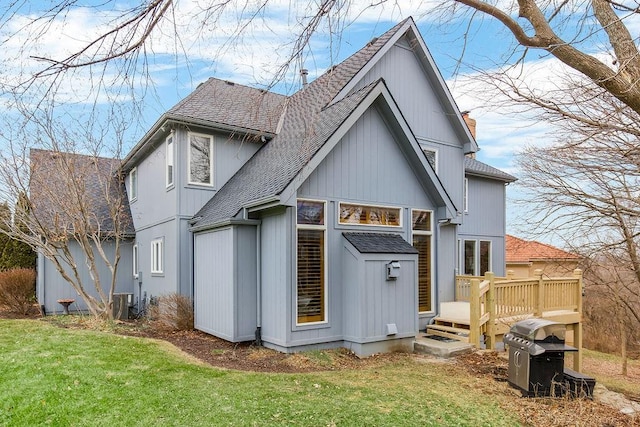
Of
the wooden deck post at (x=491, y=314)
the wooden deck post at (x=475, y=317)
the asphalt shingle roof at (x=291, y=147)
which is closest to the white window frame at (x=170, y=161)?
the asphalt shingle roof at (x=291, y=147)

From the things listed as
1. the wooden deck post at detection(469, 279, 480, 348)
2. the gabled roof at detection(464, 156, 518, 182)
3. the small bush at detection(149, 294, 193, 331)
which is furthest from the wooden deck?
the small bush at detection(149, 294, 193, 331)

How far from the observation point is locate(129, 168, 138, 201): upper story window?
15859mm

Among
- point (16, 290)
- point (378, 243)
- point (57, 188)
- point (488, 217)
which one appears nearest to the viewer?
point (378, 243)

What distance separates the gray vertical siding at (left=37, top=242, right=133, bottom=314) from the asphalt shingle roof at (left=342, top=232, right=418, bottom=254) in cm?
1045

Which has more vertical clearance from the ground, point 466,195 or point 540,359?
point 466,195

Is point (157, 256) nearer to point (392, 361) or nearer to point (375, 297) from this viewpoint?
point (375, 297)

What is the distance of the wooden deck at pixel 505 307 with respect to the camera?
9570mm

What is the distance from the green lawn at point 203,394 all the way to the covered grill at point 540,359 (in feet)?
2.43

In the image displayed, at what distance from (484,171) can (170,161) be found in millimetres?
11247

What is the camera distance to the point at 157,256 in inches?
526

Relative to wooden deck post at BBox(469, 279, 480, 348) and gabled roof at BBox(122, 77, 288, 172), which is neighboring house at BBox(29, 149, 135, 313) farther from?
wooden deck post at BBox(469, 279, 480, 348)

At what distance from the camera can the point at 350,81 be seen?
480 inches

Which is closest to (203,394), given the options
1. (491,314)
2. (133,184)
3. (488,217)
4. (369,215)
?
(369,215)

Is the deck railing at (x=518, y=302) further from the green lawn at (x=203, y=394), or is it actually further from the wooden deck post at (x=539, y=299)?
the green lawn at (x=203, y=394)
